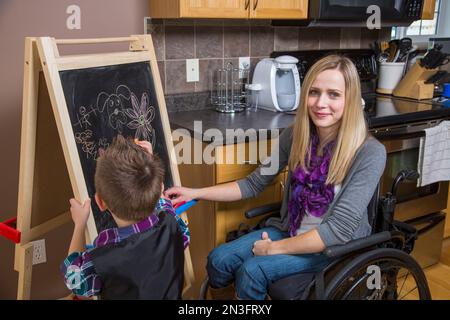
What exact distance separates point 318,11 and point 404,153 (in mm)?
821

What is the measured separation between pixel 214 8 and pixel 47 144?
93cm

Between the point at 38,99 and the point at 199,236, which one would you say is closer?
the point at 38,99

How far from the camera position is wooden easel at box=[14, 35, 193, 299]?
1.32 meters

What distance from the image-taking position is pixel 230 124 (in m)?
2.06

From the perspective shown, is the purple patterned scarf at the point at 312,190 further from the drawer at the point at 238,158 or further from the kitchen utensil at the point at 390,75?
the kitchen utensil at the point at 390,75

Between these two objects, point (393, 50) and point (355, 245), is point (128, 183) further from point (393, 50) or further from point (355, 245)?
point (393, 50)

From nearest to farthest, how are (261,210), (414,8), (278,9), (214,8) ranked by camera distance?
1. (261,210)
2. (214,8)
3. (278,9)
4. (414,8)

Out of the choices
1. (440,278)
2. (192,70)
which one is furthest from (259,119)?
(440,278)

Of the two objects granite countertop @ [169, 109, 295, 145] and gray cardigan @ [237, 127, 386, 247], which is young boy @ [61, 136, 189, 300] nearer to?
gray cardigan @ [237, 127, 386, 247]

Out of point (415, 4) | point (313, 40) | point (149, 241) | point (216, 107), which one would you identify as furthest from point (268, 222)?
point (415, 4)
